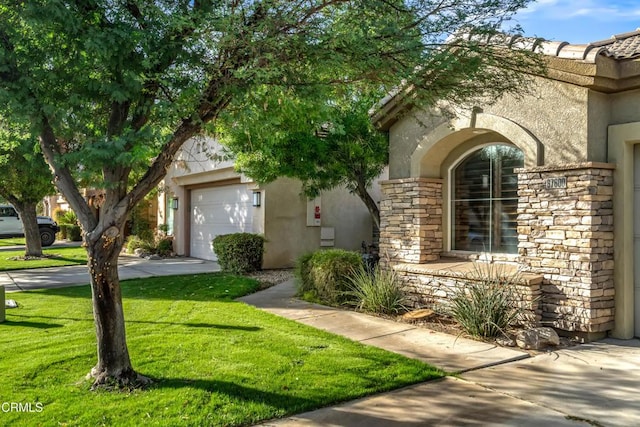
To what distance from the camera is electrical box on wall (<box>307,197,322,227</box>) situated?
15.3 m

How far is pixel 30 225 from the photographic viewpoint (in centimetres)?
1842

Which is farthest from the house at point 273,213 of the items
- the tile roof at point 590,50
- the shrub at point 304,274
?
the tile roof at point 590,50

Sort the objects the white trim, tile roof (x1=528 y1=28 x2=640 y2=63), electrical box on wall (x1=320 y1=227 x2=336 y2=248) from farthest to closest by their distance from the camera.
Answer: electrical box on wall (x1=320 y1=227 x2=336 y2=248) < the white trim < tile roof (x1=528 y1=28 x2=640 y2=63)

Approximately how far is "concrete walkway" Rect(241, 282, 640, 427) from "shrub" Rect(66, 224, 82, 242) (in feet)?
80.8

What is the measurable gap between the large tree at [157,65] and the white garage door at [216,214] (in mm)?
10174

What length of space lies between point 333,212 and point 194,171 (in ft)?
17.6

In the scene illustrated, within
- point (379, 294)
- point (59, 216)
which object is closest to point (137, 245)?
point (379, 294)

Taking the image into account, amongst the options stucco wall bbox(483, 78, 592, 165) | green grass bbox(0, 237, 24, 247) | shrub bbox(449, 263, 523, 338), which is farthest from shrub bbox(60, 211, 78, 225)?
stucco wall bbox(483, 78, 592, 165)

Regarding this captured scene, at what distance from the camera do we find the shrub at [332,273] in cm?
977

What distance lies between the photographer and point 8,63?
4.75 metres

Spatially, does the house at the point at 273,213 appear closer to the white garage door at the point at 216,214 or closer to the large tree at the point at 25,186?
the white garage door at the point at 216,214

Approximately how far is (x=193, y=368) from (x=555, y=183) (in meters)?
5.47

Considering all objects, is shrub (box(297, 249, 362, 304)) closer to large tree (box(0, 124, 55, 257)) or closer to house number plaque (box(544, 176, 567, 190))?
house number plaque (box(544, 176, 567, 190))

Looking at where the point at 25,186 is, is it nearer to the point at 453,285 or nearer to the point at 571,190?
the point at 453,285
